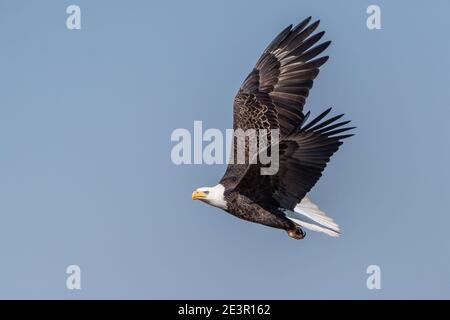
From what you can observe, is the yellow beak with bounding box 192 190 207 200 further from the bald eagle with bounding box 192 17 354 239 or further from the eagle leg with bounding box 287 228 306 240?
the eagle leg with bounding box 287 228 306 240

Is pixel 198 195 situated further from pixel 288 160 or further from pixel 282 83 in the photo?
pixel 282 83

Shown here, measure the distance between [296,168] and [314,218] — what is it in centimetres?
87

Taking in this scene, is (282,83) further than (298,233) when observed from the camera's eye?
Yes

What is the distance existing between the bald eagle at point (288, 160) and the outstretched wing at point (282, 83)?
0.02 metres

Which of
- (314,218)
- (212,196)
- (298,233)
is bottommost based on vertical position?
(298,233)

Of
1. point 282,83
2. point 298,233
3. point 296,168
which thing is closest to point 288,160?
point 296,168

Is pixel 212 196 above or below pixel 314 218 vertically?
above

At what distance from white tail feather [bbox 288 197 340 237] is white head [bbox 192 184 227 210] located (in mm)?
1012

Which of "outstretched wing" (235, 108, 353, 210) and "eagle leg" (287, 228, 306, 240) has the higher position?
"outstretched wing" (235, 108, 353, 210)

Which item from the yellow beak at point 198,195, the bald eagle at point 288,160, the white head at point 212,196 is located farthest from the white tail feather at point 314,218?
the yellow beak at point 198,195

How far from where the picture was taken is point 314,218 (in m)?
14.1

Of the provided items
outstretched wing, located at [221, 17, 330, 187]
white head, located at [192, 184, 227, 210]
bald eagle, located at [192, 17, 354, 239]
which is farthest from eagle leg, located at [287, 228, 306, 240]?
outstretched wing, located at [221, 17, 330, 187]

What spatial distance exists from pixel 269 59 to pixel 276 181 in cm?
306

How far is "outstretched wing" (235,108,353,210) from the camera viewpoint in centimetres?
1345
